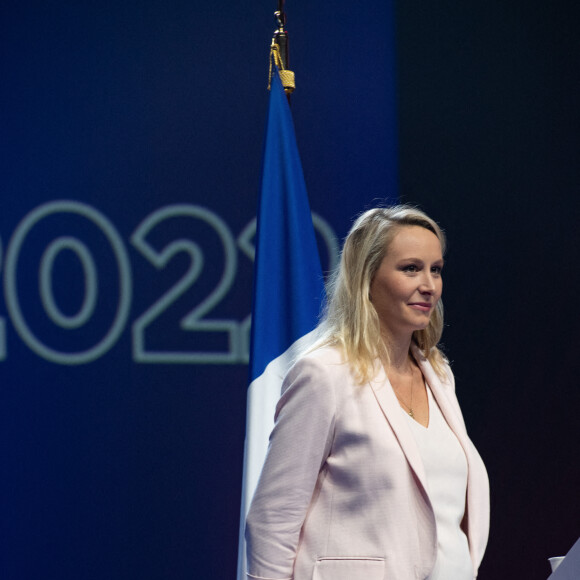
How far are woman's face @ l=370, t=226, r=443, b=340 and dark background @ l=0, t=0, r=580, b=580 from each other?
1.18 m


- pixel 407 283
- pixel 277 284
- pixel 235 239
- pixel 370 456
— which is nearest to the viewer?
pixel 370 456

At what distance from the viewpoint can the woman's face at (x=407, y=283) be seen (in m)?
1.65

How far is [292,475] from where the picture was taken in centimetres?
152

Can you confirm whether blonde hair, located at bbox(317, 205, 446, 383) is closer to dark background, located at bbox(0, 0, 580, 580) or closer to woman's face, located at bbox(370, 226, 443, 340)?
woman's face, located at bbox(370, 226, 443, 340)

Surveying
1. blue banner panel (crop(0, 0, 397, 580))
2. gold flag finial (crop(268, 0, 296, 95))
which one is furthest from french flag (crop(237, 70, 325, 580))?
blue banner panel (crop(0, 0, 397, 580))

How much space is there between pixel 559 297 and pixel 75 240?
1717mm

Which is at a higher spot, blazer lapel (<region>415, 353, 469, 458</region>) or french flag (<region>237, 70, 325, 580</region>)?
french flag (<region>237, 70, 325, 580</region>)

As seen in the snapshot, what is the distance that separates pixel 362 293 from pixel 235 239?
1.26m

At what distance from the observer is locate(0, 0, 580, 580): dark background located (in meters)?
2.84

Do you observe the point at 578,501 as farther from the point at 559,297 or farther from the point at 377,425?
the point at 377,425

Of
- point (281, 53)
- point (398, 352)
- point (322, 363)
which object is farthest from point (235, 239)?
point (322, 363)

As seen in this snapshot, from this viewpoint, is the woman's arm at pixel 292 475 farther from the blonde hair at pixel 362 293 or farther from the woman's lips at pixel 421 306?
the woman's lips at pixel 421 306

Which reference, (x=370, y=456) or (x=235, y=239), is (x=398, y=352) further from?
(x=235, y=239)

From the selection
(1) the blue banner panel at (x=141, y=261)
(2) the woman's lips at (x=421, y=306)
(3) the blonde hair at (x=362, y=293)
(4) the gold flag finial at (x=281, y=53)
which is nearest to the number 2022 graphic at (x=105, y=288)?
(1) the blue banner panel at (x=141, y=261)
